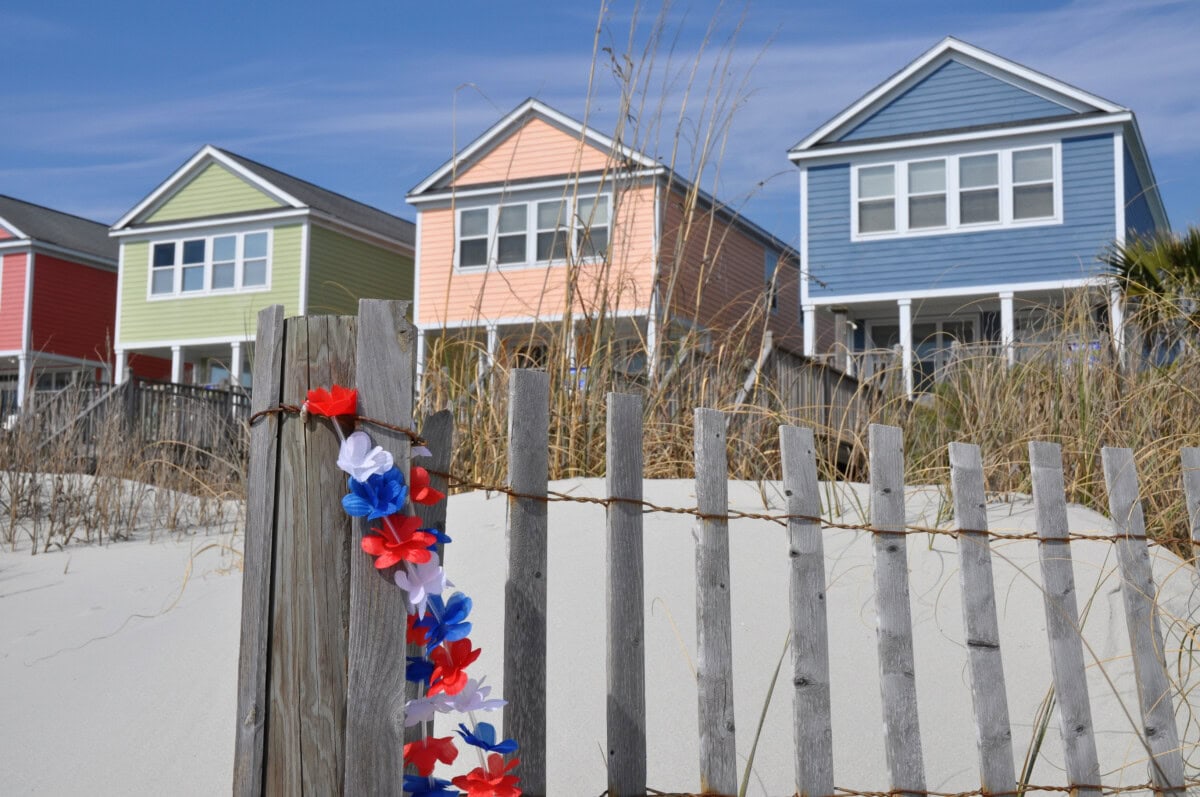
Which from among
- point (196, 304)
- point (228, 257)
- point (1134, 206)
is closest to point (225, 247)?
point (228, 257)

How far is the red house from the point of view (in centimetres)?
2756

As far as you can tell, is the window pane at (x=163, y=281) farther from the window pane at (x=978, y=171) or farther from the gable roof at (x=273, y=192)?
the window pane at (x=978, y=171)

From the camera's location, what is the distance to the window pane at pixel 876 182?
66.0 ft

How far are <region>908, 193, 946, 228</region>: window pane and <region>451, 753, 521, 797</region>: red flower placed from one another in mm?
18796

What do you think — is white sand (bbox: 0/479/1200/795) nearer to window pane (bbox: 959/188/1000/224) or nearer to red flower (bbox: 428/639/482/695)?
red flower (bbox: 428/639/482/695)

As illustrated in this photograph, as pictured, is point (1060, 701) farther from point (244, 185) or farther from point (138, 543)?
point (244, 185)

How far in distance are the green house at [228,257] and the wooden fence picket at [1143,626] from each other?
22.0m

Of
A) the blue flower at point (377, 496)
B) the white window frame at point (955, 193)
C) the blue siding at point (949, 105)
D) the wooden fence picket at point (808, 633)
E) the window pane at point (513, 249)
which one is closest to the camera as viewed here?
the blue flower at point (377, 496)

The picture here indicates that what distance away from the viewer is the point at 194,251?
85.4 ft

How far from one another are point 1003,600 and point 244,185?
2437cm

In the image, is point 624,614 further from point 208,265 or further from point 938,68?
point 208,265

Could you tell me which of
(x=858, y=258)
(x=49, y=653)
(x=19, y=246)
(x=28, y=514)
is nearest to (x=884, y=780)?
(x=49, y=653)

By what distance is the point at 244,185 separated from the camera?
25.8 metres

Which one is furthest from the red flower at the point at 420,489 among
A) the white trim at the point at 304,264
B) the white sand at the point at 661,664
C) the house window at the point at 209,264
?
the house window at the point at 209,264
